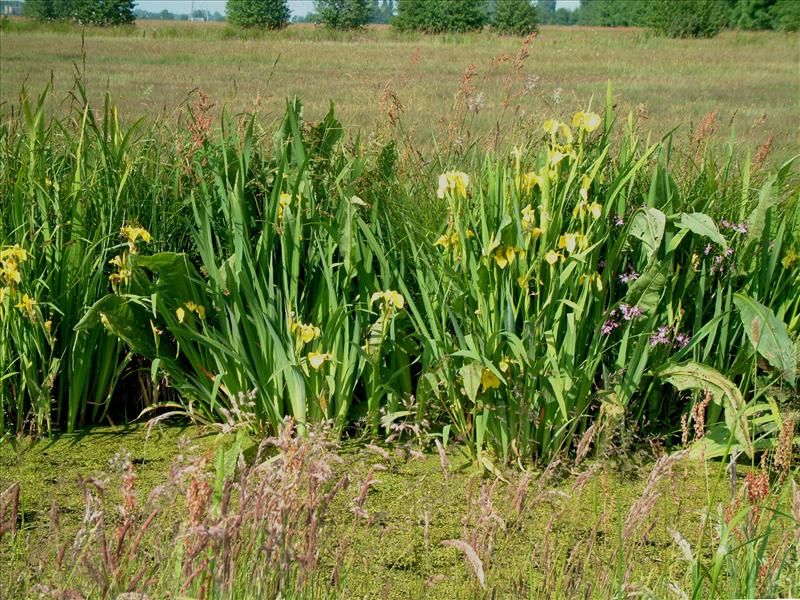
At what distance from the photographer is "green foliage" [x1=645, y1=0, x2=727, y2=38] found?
38.2 metres

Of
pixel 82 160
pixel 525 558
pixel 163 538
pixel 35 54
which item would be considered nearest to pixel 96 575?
pixel 163 538

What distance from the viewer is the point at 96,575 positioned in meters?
1.21

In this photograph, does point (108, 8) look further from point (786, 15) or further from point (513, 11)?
point (786, 15)

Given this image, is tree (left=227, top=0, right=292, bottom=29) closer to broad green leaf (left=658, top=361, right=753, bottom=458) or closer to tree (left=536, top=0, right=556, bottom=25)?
broad green leaf (left=658, top=361, right=753, bottom=458)

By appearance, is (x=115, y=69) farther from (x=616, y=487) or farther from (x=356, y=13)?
(x=356, y=13)

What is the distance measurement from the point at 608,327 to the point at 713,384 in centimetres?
31

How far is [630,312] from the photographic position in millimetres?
2402

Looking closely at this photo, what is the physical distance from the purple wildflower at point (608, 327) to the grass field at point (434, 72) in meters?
4.20

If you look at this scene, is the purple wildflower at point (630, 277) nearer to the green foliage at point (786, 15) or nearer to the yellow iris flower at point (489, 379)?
the yellow iris flower at point (489, 379)

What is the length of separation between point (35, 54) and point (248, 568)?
21335mm

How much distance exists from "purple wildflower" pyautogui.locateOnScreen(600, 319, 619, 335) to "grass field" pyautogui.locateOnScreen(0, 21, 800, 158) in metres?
4.20

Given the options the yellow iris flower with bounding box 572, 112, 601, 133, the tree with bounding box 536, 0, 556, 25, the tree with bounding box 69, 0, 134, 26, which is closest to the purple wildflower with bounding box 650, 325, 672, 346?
the yellow iris flower with bounding box 572, 112, 601, 133

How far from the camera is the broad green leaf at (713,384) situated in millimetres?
2303

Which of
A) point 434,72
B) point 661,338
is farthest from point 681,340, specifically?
point 434,72
